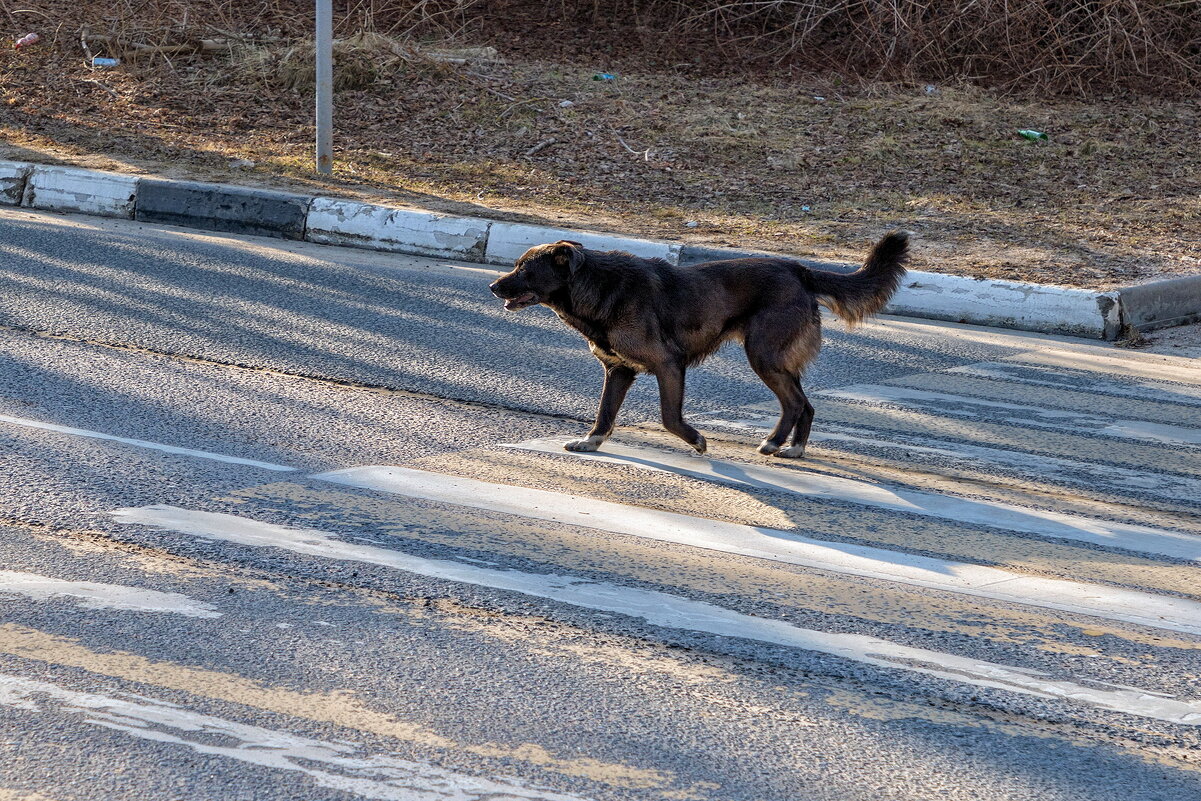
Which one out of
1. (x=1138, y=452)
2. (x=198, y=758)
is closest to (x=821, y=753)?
(x=198, y=758)

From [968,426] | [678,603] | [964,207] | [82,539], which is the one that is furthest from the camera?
[964,207]

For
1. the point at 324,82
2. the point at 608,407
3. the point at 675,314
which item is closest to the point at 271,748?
the point at 608,407

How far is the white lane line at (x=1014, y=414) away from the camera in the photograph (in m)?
6.22

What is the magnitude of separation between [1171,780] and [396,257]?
7844 millimetres

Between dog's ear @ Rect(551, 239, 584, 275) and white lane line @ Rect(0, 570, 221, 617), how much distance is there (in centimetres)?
228

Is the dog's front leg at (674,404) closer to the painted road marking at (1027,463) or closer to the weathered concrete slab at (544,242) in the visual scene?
the painted road marking at (1027,463)

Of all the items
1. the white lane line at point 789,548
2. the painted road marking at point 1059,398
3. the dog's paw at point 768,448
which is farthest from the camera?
the painted road marking at point 1059,398

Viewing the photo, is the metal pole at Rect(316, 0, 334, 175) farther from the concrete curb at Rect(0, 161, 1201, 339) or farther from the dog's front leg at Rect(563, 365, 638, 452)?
the dog's front leg at Rect(563, 365, 638, 452)

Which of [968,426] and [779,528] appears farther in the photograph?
[968,426]

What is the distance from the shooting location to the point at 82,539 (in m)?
4.16

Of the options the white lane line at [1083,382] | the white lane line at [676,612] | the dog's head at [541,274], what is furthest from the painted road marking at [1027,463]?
the white lane line at [676,612]

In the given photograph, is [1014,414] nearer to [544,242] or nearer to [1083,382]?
[1083,382]

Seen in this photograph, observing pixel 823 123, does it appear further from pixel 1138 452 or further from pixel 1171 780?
pixel 1171 780

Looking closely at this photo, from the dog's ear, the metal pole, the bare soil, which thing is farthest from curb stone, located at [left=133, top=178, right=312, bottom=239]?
the dog's ear
